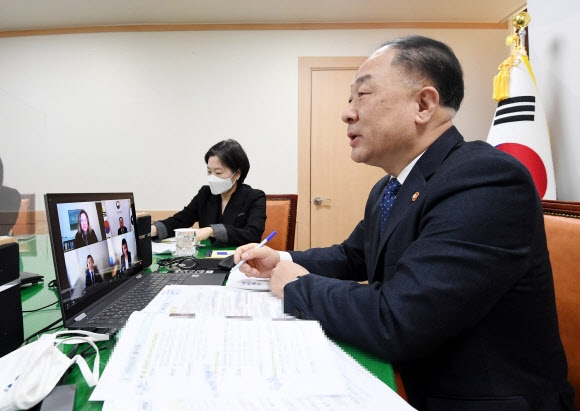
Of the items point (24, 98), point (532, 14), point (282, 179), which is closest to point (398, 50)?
point (532, 14)

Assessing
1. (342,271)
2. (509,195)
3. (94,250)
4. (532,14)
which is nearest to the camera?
(509,195)

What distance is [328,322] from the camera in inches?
23.5

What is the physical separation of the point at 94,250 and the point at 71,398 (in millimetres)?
426

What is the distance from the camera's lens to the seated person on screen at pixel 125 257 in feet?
3.03

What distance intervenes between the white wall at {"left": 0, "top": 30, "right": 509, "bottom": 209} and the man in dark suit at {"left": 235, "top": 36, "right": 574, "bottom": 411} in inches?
91.7

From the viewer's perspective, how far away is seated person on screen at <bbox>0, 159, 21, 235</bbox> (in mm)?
2280

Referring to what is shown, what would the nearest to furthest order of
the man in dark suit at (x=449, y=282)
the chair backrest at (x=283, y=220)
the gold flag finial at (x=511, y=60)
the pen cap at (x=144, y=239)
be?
1. the man in dark suit at (x=449, y=282)
2. the pen cap at (x=144, y=239)
3. the gold flag finial at (x=511, y=60)
4. the chair backrest at (x=283, y=220)

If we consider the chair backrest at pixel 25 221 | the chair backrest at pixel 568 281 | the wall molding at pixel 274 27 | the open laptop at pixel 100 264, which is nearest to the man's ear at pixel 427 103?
the chair backrest at pixel 568 281

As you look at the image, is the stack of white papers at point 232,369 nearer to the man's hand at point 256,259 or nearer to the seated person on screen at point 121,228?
the man's hand at point 256,259

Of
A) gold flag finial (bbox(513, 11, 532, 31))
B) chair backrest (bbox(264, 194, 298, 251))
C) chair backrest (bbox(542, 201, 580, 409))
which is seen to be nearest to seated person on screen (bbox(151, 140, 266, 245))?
chair backrest (bbox(264, 194, 298, 251))

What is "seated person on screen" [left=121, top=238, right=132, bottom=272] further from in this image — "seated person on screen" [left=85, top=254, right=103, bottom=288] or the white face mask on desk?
the white face mask on desk

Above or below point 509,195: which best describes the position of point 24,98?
above

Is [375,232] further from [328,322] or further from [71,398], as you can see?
[71,398]

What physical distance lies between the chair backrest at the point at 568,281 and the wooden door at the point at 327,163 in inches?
89.2
